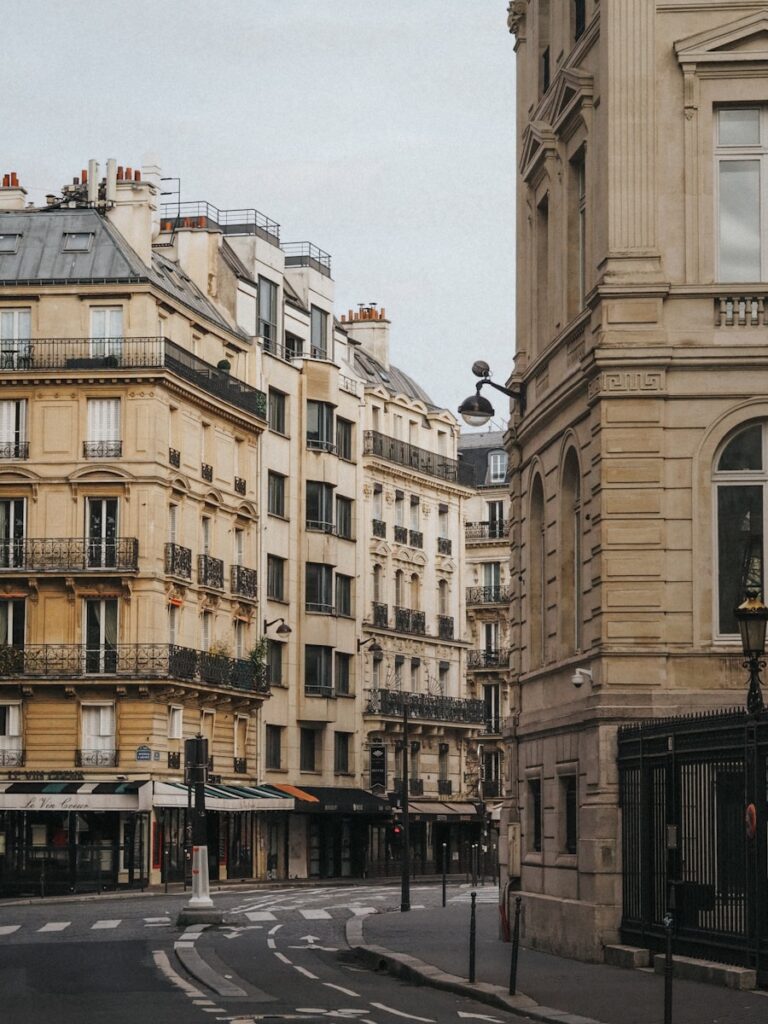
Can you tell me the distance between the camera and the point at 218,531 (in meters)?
74.5

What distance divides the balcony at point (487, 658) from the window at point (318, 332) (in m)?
22.5

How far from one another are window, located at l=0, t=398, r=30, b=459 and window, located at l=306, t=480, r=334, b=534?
15945 mm

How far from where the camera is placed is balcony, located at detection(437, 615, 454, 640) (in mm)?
96000

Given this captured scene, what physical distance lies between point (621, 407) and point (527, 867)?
7965mm

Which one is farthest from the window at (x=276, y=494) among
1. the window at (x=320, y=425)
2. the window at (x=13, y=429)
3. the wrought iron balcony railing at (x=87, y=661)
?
the wrought iron balcony railing at (x=87, y=661)

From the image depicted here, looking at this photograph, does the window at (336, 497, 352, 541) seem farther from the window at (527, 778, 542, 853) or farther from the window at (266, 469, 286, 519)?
the window at (527, 778, 542, 853)

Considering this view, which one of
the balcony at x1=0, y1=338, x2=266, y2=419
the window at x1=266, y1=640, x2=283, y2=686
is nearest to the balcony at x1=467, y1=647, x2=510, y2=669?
the window at x1=266, y1=640, x2=283, y2=686

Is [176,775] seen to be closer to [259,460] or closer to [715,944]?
[259,460]

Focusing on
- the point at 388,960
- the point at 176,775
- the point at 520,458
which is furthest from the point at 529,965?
the point at 176,775

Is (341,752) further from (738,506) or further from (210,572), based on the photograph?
(738,506)

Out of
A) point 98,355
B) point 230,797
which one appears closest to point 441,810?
point 230,797

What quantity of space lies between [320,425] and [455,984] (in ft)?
201

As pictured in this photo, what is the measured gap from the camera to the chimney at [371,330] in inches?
3873

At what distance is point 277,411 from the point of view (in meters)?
81.4
